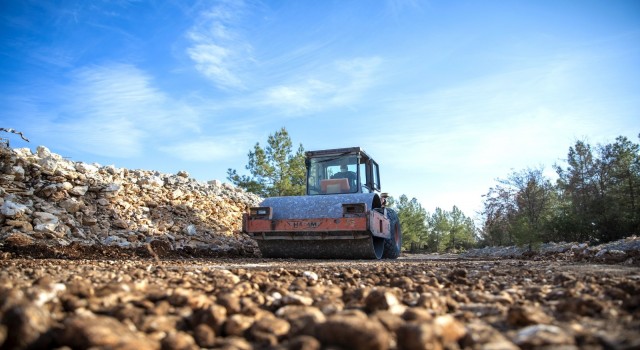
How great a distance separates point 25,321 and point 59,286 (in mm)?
929

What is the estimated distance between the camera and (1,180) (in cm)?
1075

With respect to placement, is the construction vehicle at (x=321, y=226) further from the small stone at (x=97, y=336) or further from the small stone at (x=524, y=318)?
the small stone at (x=97, y=336)

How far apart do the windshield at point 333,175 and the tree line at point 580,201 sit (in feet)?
24.4

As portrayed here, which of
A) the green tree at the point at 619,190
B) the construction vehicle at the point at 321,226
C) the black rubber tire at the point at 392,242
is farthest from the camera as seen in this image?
the green tree at the point at 619,190

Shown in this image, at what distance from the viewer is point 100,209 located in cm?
1173

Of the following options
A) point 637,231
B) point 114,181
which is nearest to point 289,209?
point 114,181

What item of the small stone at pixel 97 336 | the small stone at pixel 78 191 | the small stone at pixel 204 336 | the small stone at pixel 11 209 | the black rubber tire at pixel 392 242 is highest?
the small stone at pixel 78 191

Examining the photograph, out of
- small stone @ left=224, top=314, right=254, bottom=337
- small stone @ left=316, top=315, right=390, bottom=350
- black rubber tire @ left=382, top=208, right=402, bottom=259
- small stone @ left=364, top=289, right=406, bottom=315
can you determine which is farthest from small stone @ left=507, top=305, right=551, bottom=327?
black rubber tire @ left=382, top=208, right=402, bottom=259

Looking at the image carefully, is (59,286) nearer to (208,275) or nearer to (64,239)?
(208,275)

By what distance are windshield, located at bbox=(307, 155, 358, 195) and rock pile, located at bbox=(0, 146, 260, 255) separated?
325cm

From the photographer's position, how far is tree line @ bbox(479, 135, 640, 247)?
19.9 meters

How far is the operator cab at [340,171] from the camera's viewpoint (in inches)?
438

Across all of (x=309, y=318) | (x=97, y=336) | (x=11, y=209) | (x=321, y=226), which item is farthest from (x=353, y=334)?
(x=11, y=209)

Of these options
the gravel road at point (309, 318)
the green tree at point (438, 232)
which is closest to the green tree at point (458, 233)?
the green tree at point (438, 232)
